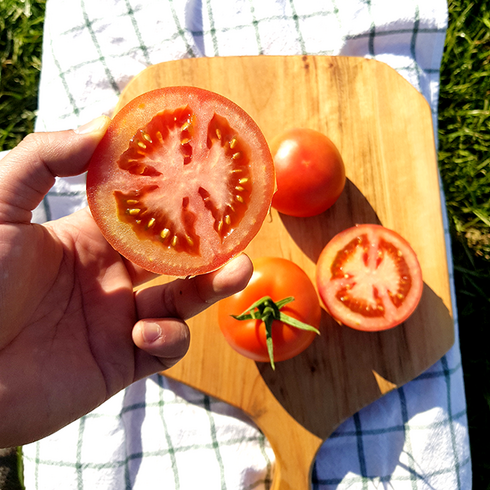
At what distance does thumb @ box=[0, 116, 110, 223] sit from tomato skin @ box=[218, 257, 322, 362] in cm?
84

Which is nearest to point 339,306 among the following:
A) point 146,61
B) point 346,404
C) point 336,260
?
point 336,260

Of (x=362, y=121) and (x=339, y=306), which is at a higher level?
(x=362, y=121)

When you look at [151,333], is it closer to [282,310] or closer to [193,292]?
[193,292]

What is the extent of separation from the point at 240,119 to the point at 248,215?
1.10 feet

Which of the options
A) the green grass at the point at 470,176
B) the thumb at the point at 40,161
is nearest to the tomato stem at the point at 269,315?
the thumb at the point at 40,161

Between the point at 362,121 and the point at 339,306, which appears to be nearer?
the point at 339,306

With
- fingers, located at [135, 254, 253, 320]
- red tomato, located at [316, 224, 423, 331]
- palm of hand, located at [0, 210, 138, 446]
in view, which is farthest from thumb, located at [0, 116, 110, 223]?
red tomato, located at [316, 224, 423, 331]

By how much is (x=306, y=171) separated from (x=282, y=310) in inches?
24.7

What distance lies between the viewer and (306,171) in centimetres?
197

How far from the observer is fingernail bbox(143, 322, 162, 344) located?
1.58 meters

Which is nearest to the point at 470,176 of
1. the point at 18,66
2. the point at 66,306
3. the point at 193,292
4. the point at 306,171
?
the point at 306,171

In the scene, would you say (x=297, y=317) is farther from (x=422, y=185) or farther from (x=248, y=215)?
(x=422, y=185)

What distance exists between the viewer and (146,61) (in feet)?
8.12

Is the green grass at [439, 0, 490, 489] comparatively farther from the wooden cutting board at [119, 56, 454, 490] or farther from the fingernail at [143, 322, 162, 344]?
the fingernail at [143, 322, 162, 344]
